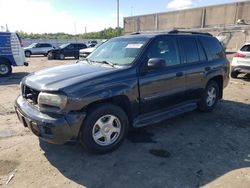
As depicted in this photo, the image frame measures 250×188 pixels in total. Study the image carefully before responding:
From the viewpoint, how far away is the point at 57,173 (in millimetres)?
3631

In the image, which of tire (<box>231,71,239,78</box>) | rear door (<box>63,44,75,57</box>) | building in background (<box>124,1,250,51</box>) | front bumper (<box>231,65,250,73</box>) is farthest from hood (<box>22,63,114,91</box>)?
building in background (<box>124,1,250,51</box>)

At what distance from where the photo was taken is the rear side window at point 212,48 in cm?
593

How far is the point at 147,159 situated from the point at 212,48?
345 centimetres

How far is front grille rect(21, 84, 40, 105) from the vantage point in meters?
4.01

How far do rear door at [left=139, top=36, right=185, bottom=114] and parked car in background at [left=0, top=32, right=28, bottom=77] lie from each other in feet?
33.4

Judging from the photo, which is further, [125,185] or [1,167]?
[1,167]

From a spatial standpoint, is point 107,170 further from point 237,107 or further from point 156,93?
point 237,107

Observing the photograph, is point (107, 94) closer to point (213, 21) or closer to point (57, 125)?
point (57, 125)

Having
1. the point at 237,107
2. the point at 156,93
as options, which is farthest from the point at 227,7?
the point at 156,93

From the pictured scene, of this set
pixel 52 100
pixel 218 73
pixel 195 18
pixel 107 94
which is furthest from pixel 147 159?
pixel 195 18

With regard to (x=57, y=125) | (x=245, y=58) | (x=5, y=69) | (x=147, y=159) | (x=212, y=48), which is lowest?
(x=147, y=159)

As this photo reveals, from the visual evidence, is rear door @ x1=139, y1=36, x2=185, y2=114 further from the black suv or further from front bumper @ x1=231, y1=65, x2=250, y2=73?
front bumper @ x1=231, y1=65, x2=250, y2=73

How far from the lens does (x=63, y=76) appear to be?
4023 mm

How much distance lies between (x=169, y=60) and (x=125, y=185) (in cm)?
254
